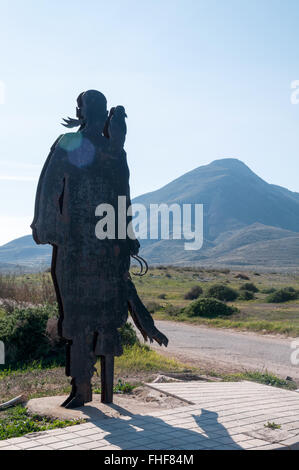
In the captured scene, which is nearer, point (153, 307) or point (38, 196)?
point (38, 196)

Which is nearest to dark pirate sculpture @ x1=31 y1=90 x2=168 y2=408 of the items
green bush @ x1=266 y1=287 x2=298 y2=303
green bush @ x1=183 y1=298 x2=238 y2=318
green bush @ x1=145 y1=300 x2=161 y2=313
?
green bush @ x1=183 y1=298 x2=238 y2=318

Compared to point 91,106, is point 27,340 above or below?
below

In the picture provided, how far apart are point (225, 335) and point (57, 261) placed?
13.9m

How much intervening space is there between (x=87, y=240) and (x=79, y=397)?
2.00 m

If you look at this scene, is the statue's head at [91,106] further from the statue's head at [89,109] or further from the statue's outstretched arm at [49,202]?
the statue's outstretched arm at [49,202]

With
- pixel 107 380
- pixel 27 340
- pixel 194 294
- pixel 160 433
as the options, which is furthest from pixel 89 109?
pixel 194 294

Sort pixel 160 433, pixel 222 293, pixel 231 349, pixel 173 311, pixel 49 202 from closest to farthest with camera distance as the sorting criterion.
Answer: pixel 160 433, pixel 49 202, pixel 231 349, pixel 173 311, pixel 222 293

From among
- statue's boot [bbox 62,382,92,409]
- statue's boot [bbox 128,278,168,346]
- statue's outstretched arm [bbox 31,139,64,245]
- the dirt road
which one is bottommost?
the dirt road

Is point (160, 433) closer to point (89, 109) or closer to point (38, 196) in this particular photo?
point (38, 196)

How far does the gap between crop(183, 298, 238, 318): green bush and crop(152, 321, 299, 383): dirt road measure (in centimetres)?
358

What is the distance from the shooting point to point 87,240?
24.8 ft

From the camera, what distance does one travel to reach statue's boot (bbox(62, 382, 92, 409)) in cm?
739

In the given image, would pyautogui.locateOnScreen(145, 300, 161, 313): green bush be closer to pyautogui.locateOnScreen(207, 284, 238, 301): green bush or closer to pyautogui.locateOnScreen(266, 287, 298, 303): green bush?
pyautogui.locateOnScreen(207, 284, 238, 301): green bush
